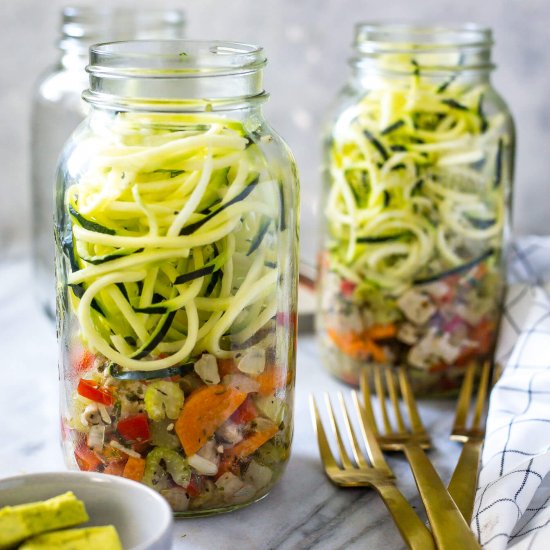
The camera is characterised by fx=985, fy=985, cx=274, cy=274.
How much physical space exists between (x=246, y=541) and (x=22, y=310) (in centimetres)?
68

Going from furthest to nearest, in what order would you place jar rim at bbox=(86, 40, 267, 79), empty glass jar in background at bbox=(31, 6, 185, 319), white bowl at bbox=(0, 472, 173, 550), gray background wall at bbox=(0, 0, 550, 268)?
gray background wall at bbox=(0, 0, 550, 268) < empty glass jar in background at bbox=(31, 6, 185, 319) < jar rim at bbox=(86, 40, 267, 79) < white bowl at bbox=(0, 472, 173, 550)

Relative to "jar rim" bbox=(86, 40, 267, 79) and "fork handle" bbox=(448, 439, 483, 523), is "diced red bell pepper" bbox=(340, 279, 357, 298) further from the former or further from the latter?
"jar rim" bbox=(86, 40, 267, 79)

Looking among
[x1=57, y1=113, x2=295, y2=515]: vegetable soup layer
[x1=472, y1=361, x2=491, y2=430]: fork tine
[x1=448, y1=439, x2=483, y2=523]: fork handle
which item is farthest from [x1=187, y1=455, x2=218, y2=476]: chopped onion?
[x1=472, y1=361, x2=491, y2=430]: fork tine

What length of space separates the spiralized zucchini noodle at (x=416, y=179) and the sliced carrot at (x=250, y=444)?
1.01 ft

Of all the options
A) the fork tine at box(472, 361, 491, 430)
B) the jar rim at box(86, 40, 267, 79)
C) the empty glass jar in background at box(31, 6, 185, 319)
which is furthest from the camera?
the empty glass jar in background at box(31, 6, 185, 319)

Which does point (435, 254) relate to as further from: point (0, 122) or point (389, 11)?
point (0, 122)

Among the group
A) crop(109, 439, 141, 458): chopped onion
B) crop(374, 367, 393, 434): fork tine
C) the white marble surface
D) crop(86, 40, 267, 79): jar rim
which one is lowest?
the white marble surface

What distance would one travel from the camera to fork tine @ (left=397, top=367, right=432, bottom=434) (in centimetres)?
101

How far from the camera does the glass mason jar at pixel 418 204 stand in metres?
1.06

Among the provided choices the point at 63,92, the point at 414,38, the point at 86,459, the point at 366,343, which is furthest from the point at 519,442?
the point at 63,92

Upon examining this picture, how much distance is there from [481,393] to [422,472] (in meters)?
0.23

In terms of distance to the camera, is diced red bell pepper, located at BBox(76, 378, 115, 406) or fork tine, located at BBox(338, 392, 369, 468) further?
fork tine, located at BBox(338, 392, 369, 468)

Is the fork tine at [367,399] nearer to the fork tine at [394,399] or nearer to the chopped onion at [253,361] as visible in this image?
the fork tine at [394,399]

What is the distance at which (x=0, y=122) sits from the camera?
159 centimetres
